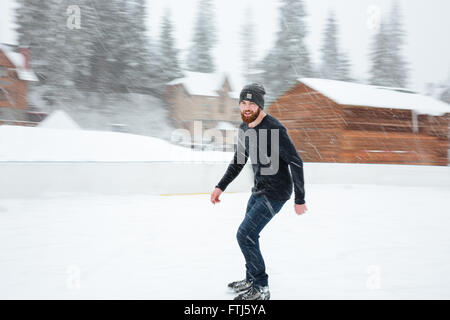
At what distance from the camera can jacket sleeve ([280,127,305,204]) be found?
3.09 meters

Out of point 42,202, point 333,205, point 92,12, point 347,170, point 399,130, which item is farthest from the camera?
point 92,12

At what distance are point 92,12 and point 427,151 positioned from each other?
30.3m

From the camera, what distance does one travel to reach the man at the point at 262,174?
3.12m

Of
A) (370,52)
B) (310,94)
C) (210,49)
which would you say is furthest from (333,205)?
(370,52)

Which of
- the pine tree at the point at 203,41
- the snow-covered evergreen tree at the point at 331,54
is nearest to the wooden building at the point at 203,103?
the pine tree at the point at 203,41

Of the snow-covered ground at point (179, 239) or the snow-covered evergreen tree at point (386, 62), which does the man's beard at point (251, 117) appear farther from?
the snow-covered evergreen tree at point (386, 62)

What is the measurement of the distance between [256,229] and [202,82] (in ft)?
131

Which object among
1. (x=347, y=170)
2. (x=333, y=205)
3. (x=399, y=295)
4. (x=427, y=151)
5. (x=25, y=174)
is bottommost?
(x=427, y=151)

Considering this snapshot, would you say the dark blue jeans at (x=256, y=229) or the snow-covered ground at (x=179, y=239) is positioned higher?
the dark blue jeans at (x=256, y=229)

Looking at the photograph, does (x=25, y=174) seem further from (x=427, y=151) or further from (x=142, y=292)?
(x=427, y=151)

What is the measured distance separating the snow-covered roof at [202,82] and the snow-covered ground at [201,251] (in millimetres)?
30948

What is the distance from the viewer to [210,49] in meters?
46.7

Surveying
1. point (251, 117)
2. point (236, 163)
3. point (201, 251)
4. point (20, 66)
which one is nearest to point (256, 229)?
point (236, 163)

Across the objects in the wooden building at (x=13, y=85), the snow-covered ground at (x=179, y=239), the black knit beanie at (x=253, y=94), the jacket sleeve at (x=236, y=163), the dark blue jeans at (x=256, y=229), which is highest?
the black knit beanie at (x=253, y=94)
